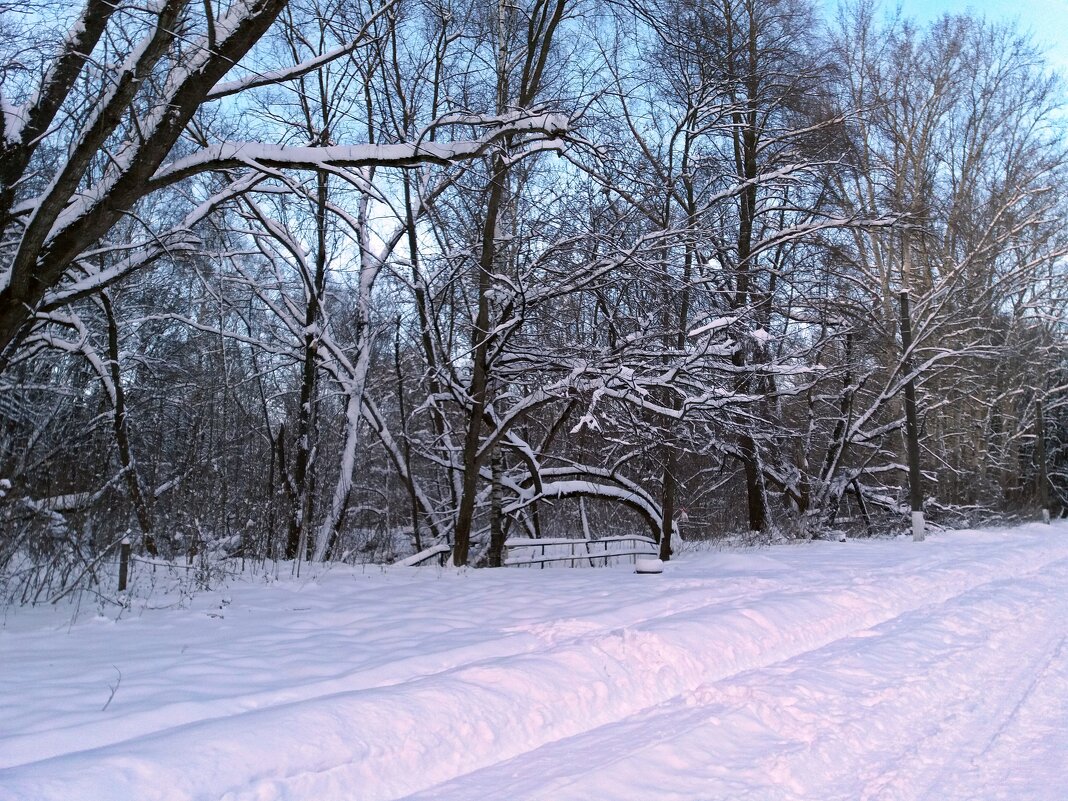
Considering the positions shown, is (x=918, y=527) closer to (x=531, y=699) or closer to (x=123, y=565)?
(x=531, y=699)

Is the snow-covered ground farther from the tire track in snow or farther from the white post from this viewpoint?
the white post

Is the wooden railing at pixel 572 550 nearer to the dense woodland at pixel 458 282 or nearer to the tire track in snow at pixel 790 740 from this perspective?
the dense woodland at pixel 458 282

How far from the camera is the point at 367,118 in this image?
12844 millimetres

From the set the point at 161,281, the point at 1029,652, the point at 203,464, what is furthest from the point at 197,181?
the point at 1029,652

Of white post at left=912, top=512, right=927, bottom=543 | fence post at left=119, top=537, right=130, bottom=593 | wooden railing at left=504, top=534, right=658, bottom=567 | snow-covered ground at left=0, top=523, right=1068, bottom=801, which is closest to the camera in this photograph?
snow-covered ground at left=0, top=523, right=1068, bottom=801

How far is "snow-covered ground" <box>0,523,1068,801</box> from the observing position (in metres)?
3.71

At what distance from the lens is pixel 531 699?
487 cm

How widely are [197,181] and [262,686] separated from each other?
10.3m

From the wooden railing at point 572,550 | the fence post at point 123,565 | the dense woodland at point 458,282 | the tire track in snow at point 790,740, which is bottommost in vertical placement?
the tire track in snow at point 790,740

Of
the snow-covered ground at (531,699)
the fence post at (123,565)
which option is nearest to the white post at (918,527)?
the snow-covered ground at (531,699)

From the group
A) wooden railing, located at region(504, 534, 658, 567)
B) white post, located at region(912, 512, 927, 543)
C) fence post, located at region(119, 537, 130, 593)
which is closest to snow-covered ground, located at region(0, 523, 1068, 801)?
fence post, located at region(119, 537, 130, 593)

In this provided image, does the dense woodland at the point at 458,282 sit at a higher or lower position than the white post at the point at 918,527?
higher

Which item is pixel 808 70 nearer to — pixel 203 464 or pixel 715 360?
pixel 715 360

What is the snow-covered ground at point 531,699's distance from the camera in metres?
3.71
